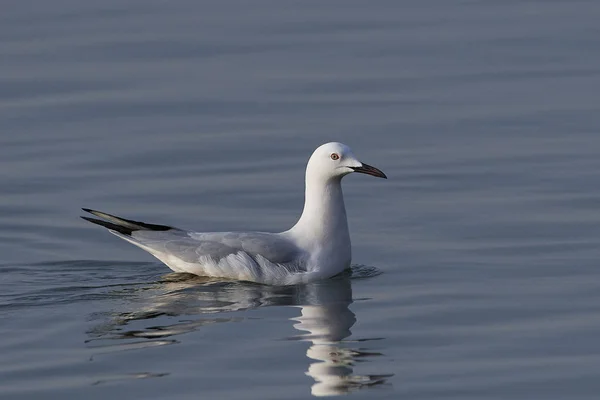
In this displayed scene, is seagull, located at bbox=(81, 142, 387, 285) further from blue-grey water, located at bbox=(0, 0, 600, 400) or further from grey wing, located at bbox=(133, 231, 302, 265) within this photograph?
blue-grey water, located at bbox=(0, 0, 600, 400)

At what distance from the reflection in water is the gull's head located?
987mm

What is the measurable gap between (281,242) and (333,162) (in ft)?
3.11

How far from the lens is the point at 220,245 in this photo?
579 inches

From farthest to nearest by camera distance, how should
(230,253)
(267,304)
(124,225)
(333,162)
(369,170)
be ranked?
(333,162) → (124,225) → (369,170) → (230,253) → (267,304)

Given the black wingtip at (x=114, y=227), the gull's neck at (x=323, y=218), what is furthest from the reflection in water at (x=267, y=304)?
the black wingtip at (x=114, y=227)

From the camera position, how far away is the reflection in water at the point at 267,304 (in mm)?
11715

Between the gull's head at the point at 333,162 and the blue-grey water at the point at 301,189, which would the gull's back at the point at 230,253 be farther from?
the gull's head at the point at 333,162

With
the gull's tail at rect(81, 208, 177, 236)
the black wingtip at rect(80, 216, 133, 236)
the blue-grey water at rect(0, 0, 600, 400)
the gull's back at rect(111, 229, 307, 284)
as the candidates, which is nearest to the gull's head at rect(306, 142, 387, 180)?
the gull's back at rect(111, 229, 307, 284)

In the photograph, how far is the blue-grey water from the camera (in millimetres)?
11828

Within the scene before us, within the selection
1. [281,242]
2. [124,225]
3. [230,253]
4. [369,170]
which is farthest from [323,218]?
[124,225]

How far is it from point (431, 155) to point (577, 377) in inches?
295

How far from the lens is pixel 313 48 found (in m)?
23.1

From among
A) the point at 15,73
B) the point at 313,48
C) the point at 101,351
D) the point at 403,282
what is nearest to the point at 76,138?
the point at 15,73

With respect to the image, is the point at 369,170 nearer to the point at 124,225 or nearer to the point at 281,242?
the point at 281,242
